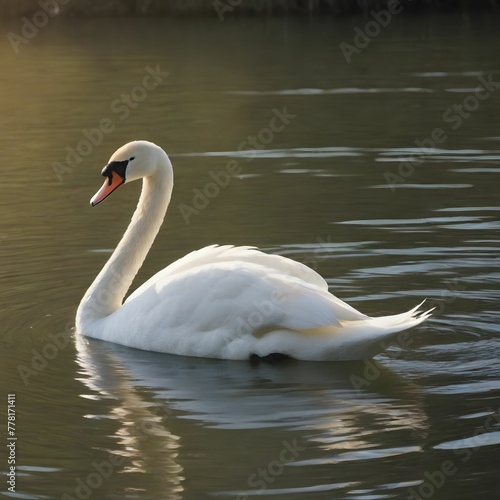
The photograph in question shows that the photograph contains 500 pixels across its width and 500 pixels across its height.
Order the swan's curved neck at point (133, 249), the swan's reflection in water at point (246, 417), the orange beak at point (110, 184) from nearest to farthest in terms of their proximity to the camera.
Result: the swan's reflection in water at point (246, 417), the swan's curved neck at point (133, 249), the orange beak at point (110, 184)

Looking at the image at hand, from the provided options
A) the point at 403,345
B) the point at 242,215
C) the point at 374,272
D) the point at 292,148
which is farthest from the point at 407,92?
the point at 403,345

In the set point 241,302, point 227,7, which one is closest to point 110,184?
point 241,302

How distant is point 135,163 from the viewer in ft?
30.0

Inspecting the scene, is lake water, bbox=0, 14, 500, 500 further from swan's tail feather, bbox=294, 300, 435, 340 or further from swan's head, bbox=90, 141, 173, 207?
swan's head, bbox=90, 141, 173, 207

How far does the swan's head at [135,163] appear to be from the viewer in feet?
30.0

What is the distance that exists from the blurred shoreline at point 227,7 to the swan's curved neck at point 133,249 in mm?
23229

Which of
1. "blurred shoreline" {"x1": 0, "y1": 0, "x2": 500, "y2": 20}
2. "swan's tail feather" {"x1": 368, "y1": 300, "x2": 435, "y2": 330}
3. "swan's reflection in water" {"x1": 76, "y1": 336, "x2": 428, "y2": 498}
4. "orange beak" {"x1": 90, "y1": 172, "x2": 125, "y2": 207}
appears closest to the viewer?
"swan's reflection in water" {"x1": 76, "y1": 336, "x2": 428, "y2": 498}

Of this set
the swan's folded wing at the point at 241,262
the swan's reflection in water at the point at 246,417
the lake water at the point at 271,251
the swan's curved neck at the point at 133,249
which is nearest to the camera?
the swan's reflection in water at the point at 246,417

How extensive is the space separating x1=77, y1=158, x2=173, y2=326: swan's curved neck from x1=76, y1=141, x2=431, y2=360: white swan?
0.14 ft

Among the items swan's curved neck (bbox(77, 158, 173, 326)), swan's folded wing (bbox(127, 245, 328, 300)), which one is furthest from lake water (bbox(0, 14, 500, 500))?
swan's folded wing (bbox(127, 245, 328, 300))

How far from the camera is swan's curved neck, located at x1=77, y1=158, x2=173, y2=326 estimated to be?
9.09m

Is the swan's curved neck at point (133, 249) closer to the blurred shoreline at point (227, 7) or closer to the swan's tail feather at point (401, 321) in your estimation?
the swan's tail feather at point (401, 321)

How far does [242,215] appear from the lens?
12.4 meters

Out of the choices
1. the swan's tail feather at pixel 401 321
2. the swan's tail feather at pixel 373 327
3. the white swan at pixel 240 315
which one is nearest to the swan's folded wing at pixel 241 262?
the white swan at pixel 240 315
